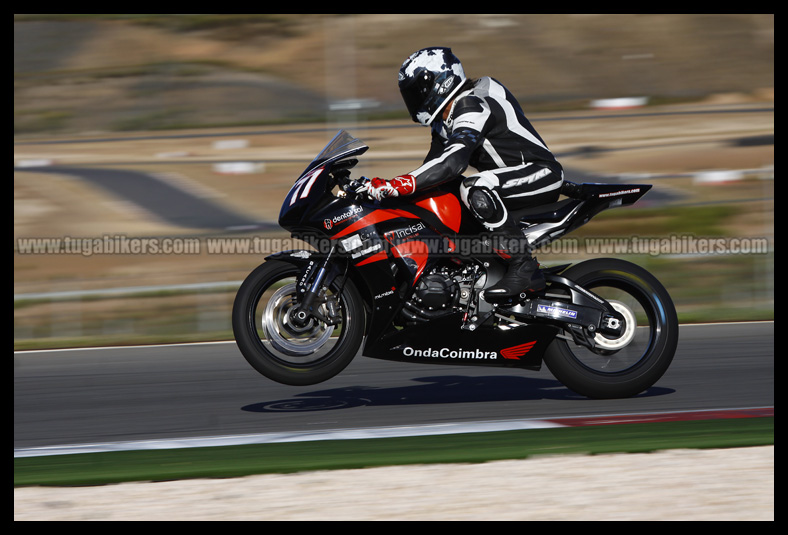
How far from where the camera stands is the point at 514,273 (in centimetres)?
571

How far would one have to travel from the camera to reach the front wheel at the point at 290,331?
18.6 ft

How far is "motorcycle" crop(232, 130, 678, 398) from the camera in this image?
18.7 ft

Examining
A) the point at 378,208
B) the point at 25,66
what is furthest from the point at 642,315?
the point at 25,66

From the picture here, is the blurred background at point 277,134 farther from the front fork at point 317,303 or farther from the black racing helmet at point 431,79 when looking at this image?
the black racing helmet at point 431,79

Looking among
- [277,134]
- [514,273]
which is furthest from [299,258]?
[277,134]

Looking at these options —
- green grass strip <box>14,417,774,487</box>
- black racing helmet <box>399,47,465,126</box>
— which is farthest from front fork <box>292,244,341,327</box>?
black racing helmet <box>399,47,465,126</box>

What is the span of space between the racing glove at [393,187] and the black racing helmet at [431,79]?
473mm

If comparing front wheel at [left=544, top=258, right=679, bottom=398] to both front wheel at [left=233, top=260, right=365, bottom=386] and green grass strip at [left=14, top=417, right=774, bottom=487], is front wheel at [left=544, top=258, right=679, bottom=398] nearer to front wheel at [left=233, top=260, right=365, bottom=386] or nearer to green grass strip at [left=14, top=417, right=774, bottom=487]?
green grass strip at [left=14, top=417, right=774, bottom=487]

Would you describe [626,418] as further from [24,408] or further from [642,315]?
[24,408]

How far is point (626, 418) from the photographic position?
553 centimetres

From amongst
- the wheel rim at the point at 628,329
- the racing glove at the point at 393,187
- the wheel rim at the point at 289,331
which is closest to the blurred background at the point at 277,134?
the wheel rim at the point at 289,331

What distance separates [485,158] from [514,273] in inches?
28.4

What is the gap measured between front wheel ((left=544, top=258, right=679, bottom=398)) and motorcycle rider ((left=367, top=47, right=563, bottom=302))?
0.40 meters
